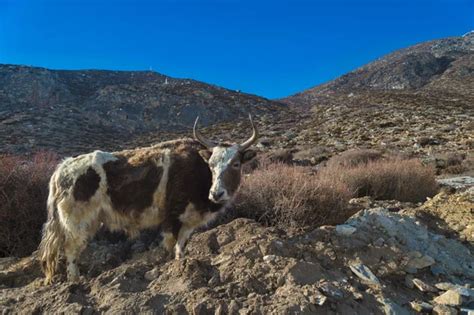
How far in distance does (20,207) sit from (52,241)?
208 centimetres

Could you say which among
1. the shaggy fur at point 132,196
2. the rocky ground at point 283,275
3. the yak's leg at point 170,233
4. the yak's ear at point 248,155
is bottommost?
the rocky ground at point 283,275

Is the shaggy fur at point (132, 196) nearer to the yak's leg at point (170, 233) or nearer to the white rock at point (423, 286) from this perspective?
the yak's leg at point (170, 233)

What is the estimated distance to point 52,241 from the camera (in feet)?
19.7

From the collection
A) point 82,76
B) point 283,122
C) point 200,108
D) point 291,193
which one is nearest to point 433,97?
point 283,122

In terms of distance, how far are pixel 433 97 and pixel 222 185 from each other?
120 ft

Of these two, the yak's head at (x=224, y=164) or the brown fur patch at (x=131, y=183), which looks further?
the brown fur patch at (x=131, y=183)

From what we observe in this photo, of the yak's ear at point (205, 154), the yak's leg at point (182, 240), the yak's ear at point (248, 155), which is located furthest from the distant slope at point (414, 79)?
the yak's leg at point (182, 240)

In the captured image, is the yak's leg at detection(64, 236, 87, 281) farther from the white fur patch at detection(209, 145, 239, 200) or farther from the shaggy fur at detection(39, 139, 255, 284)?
the white fur patch at detection(209, 145, 239, 200)

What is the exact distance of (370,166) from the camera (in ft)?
36.1

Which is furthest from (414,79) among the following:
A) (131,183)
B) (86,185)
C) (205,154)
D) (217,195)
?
(86,185)

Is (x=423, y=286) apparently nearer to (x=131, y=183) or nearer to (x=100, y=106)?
(x=131, y=183)

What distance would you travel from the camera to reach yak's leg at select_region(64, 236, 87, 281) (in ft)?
19.4

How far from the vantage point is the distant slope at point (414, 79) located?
4584cm

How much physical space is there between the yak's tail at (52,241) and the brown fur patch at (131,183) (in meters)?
→ 0.84
